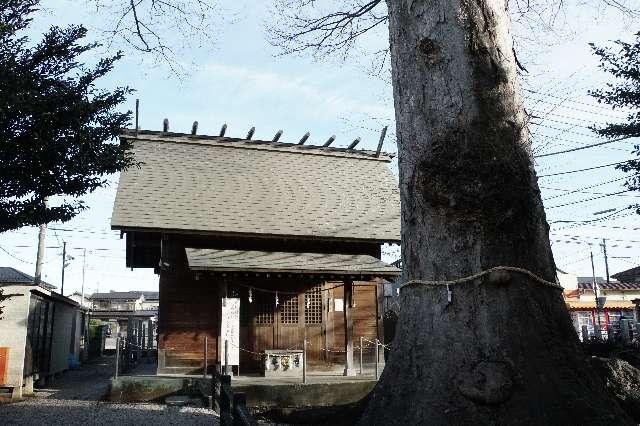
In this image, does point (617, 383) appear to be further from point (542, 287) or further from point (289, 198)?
point (289, 198)

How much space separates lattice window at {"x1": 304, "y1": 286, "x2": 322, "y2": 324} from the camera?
1489 centimetres

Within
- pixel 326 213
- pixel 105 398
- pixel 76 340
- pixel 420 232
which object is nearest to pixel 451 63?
pixel 420 232

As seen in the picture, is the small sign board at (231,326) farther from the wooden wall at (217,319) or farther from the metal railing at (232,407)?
the metal railing at (232,407)

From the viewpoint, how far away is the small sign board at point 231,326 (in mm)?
12867

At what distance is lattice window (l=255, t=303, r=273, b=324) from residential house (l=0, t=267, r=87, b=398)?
19.2ft

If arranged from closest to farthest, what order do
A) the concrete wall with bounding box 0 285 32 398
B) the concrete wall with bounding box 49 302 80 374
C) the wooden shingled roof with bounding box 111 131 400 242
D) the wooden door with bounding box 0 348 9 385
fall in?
1. the wooden door with bounding box 0 348 9 385
2. the concrete wall with bounding box 0 285 32 398
3. the wooden shingled roof with bounding box 111 131 400 242
4. the concrete wall with bounding box 49 302 80 374

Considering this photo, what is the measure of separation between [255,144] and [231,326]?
7.94 meters

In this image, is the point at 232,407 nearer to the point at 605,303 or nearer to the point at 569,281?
the point at 605,303

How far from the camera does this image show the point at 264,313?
14.5 m

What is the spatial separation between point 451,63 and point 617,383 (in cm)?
380

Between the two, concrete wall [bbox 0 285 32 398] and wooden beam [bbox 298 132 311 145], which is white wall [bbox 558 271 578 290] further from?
concrete wall [bbox 0 285 32 398]

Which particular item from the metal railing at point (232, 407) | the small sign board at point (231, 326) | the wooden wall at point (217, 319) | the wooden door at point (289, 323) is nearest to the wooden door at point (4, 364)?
the wooden wall at point (217, 319)

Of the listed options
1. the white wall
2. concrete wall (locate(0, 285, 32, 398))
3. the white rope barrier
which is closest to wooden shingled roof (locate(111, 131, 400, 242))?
concrete wall (locate(0, 285, 32, 398))

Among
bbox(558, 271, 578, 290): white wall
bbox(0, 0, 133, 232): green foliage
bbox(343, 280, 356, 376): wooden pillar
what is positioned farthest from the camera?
bbox(558, 271, 578, 290): white wall
